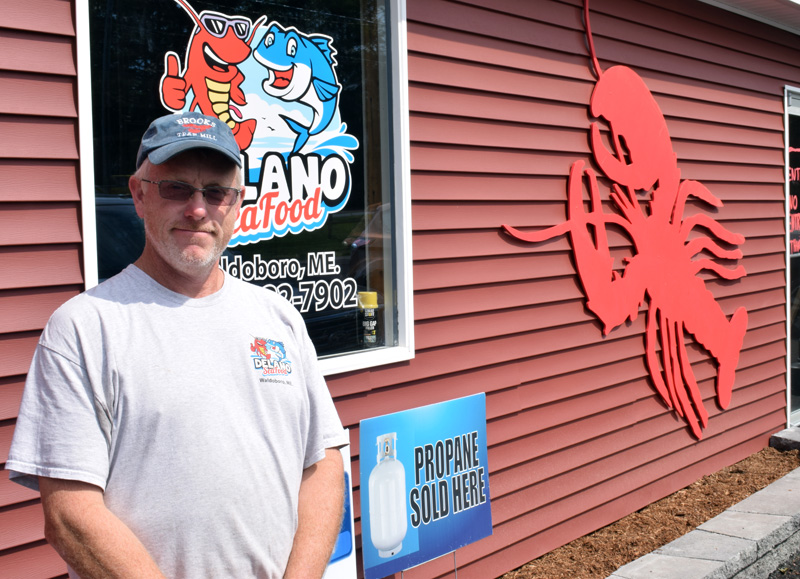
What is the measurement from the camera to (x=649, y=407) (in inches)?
208

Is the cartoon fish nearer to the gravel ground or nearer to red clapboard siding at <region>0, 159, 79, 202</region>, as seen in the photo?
red clapboard siding at <region>0, 159, 79, 202</region>

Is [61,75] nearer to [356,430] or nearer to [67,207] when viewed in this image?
→ [67,207]

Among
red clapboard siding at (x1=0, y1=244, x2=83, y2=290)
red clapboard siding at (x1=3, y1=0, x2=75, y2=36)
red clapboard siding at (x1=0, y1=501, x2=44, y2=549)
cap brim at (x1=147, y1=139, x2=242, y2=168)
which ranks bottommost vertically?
red clapboard siding at (x1=0, y1=501, x2=44, y2=549)

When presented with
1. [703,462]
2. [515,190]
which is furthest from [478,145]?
[703,462]

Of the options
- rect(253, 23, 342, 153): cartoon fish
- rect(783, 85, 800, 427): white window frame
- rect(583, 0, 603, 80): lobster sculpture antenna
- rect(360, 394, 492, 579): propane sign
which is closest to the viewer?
rect(253, 23, 342, 153): cartoon fish

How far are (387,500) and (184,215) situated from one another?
2.11 meters

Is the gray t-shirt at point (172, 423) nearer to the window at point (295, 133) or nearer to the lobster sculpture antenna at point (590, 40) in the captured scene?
the window at point (295, 133)

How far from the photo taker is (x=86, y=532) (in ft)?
4.77

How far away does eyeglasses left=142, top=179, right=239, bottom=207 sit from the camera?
5.56 feet

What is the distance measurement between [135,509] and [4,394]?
128 centimetres

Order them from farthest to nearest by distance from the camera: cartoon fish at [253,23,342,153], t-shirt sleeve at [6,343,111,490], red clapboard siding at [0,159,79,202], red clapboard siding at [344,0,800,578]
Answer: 1. red clapboard siding at [344,0,800,578]
2. cartoon fish at [253,23,342,153]
3. red clapboard siding at [0,159,79,202]
4. t-shirt sleeve at [6,343,111,490]

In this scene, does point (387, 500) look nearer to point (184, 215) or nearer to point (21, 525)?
point (21, 525)

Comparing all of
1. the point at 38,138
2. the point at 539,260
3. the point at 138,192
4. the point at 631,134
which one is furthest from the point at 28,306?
the point at 631,134

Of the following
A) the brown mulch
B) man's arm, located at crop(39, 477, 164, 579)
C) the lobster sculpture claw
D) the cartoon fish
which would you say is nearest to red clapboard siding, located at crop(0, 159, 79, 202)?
the cartoon fish
